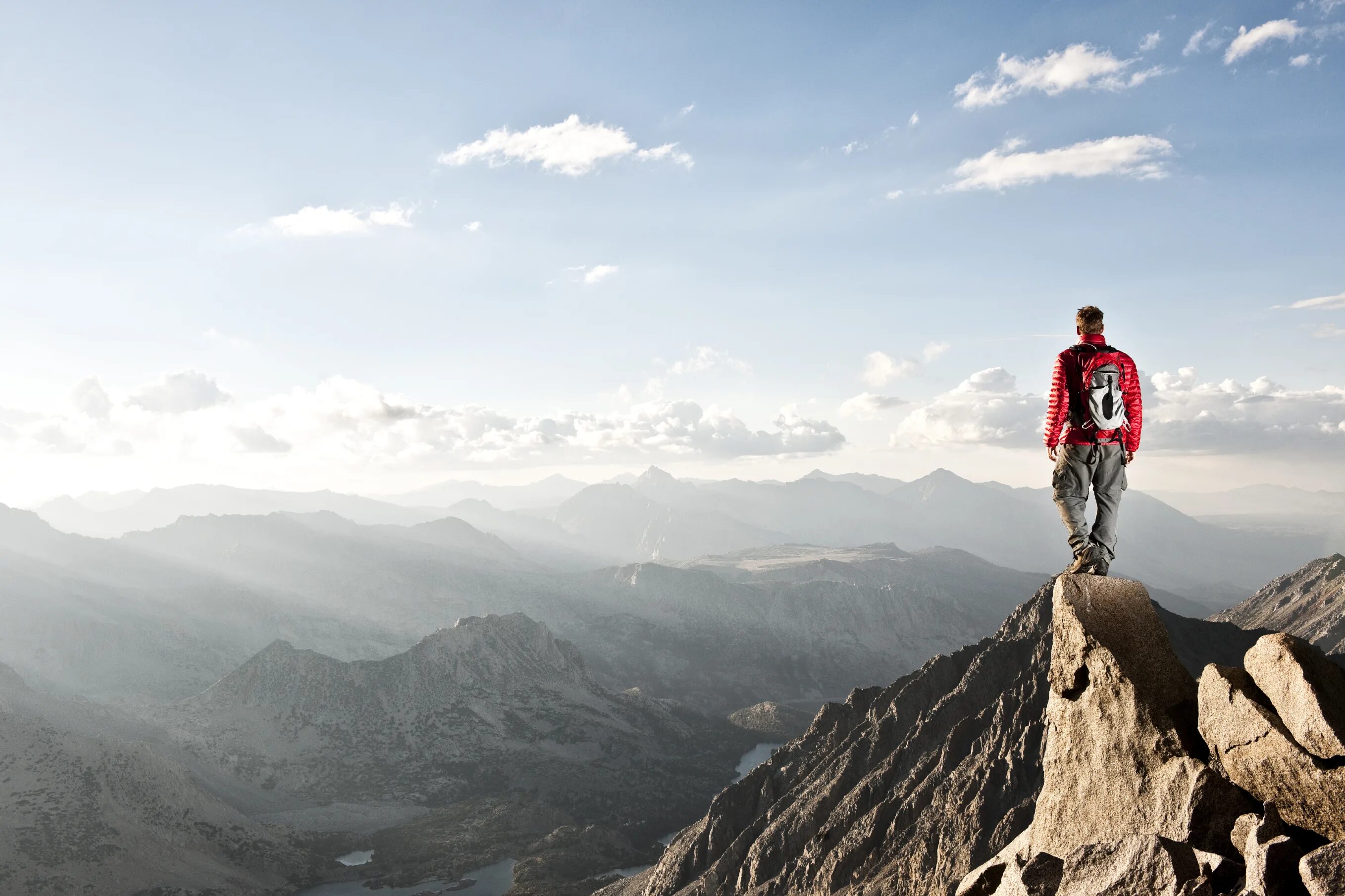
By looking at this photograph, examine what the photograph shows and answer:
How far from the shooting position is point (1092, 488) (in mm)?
16953

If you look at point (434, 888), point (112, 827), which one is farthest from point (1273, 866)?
point (434, 888)

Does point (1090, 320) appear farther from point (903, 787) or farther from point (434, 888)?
point (434, 888)

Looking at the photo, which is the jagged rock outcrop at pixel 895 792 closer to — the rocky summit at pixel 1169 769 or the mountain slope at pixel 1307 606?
the rocky summit at pixel 1169 769

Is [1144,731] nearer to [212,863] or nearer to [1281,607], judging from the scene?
[212,863]

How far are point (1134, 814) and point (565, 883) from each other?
A: 12537 centimetres

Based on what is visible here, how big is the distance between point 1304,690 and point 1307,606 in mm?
191375

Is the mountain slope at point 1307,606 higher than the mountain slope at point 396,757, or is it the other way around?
the mountain slope at point 1307,606

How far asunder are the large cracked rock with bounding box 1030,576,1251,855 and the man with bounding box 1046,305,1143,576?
36.8 inches

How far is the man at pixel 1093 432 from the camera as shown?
16.3m

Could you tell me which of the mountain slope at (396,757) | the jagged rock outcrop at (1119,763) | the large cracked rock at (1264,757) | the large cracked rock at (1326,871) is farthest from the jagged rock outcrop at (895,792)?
the mountain slope at (396,757)

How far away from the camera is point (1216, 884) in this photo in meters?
12.7

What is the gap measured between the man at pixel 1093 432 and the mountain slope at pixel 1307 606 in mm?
145858

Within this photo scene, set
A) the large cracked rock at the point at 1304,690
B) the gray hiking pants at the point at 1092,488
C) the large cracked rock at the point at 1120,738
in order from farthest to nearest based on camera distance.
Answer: the gray hiking pants at the point at 1092,488 < the large cracked rock at the point at 1120,738 < the large cracked rock at the point at 1304,690

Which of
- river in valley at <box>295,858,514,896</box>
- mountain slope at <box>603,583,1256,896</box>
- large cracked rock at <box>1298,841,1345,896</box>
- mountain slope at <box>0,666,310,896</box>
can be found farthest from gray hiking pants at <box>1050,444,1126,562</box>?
river in valley at <box>295,858,514,896</box>
